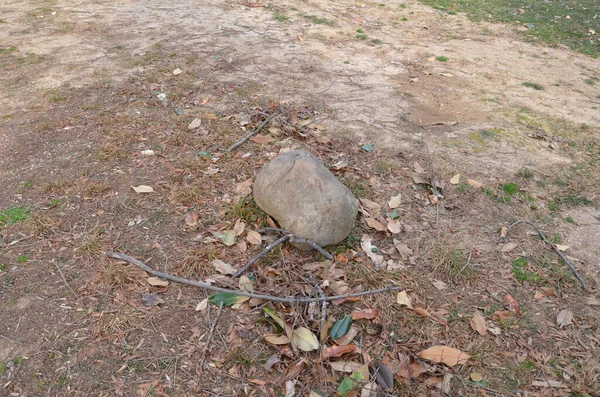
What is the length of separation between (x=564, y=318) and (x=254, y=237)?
160cm

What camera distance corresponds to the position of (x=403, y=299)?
217cm

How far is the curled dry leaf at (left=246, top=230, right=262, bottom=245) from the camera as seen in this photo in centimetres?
238

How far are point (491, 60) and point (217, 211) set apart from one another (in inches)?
154

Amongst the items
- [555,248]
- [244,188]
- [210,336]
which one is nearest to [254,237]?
[244,188]

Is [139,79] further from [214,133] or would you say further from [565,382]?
[565,382]

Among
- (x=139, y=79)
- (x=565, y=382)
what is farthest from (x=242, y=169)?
(x=565, y=382)

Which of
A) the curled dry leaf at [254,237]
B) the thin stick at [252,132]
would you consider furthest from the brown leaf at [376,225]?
the thin stick at [252,132]

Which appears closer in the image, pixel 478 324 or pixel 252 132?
pixel 478 324

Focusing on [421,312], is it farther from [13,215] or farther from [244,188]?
[13,215]

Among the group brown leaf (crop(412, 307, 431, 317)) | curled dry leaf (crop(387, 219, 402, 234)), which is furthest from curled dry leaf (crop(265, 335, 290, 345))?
curled dry leaf (crop(387, 219, 402, 234))

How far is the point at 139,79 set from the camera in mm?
4051

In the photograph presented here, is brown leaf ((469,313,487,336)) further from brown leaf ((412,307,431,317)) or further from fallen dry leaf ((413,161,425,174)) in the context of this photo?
fallen dry leaf ((413,161,425,174))

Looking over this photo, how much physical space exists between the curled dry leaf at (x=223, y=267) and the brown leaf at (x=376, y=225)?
836 mm

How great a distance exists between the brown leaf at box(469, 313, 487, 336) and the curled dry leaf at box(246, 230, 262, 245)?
44.3 inches
